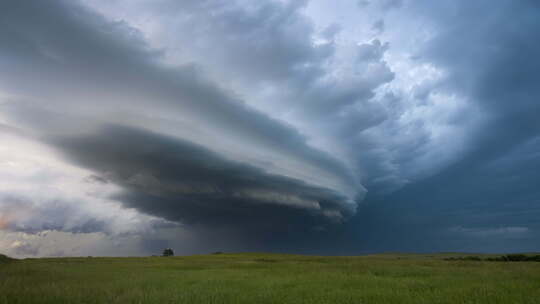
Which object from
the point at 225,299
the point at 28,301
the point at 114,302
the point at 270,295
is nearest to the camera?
the point at 28,301

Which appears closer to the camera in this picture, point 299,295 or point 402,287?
point 299,295

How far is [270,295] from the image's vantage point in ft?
50.6

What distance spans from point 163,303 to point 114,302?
1969 millimetres

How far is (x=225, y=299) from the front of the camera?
46.8 ft

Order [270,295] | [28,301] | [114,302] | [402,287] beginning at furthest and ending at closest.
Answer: [402,287]
[270,295]
[114,302]
[28,301]

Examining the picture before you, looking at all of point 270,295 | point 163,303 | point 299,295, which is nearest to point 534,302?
point 299,295

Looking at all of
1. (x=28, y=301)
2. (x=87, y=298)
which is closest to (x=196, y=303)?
(x=87, y=298)

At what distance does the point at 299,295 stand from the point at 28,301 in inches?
434

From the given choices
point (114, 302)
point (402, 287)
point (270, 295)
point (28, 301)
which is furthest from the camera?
point (402, 287)

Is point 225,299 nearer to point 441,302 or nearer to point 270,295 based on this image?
point 270,295

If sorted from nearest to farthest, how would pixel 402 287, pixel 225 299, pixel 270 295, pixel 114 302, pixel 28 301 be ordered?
pixel 28 301 < pixel 114 302 < pixel 225 299 < pixel 270 295 < pixel 402 287

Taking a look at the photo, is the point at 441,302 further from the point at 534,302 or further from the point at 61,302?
the point at 61,302

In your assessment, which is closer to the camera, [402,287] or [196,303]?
[196,303]

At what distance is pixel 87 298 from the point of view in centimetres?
1388
